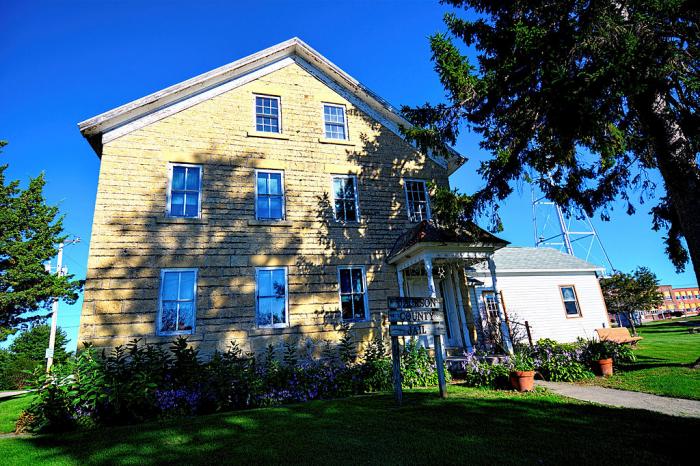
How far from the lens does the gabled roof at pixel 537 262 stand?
1855 centimetres

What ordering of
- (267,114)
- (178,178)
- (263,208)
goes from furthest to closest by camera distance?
(267,114), (263,208), (178,178)

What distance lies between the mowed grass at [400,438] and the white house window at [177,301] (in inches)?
135

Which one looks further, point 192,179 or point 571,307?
point 571,307

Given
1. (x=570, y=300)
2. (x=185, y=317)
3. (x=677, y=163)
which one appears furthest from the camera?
(x=570, y=300)

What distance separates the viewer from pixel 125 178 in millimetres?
10484

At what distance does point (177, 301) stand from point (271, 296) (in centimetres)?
259

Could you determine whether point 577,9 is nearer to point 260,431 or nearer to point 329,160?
point 329,160

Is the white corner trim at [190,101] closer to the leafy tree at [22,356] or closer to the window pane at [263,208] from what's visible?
the window pane at [263,208]

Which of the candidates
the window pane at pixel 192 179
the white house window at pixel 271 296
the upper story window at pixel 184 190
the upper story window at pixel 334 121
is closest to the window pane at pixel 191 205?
the upper story window at pixel 184 190

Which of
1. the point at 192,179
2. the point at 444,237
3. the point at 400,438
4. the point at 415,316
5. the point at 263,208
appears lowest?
the point at 400,438

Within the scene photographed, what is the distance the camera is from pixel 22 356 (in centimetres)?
2889

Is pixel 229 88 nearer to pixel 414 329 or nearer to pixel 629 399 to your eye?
pixel 414 329

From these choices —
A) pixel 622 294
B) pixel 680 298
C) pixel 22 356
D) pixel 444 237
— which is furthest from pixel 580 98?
pixel 680 298

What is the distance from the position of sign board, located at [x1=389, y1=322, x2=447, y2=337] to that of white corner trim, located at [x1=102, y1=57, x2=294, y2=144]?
968 centimetres
